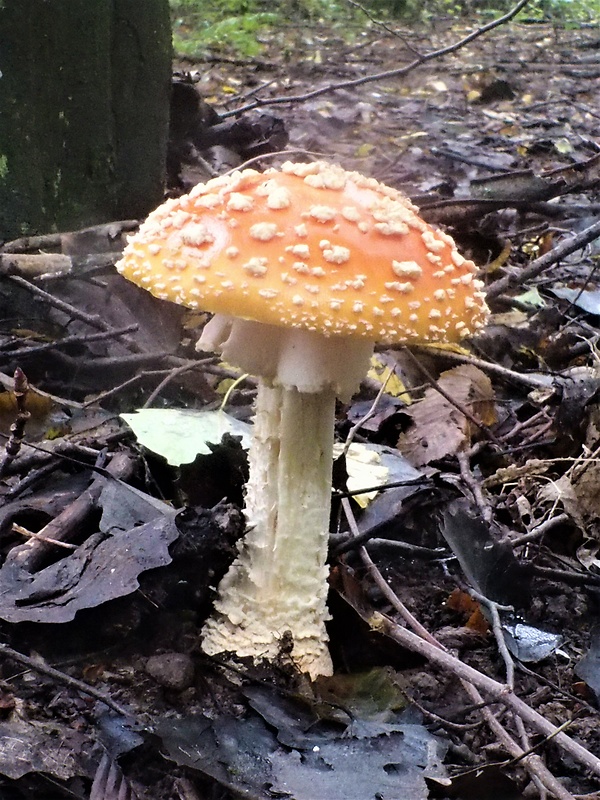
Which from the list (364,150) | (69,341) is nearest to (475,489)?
(69,341)

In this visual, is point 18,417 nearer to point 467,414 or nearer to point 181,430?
point 181,430

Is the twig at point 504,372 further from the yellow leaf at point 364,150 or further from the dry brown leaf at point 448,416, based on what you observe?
the yellow leaf at point 364,150

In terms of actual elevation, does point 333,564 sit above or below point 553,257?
below

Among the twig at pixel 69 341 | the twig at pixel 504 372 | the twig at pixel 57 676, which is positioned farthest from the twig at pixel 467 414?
the twig at pixel 57 676

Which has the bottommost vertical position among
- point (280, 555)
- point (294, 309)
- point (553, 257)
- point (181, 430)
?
point (280, 555)

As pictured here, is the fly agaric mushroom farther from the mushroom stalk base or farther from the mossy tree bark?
the mossy tree bark

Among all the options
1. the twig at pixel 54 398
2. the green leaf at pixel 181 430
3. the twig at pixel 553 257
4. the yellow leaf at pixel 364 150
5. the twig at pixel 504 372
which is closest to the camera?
the green leaf at pixel 181 430

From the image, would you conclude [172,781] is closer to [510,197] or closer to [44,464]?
[44,464]
